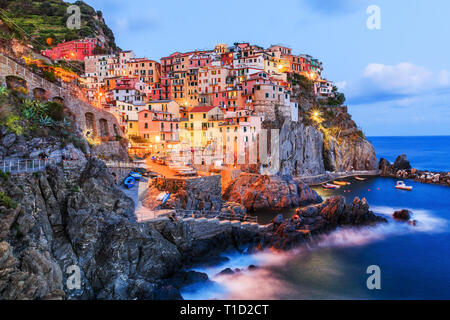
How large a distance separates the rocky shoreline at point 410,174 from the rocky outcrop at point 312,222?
3524 centimetres

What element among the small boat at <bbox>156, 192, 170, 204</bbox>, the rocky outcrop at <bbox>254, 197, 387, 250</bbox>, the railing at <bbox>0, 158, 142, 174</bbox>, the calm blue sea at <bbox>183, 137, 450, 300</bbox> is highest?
the railing at <bbox>0, 158, 142, 174</bbox>

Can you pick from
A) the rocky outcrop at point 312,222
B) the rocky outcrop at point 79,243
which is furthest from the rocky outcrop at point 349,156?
the rocky outcrop at point 79,243

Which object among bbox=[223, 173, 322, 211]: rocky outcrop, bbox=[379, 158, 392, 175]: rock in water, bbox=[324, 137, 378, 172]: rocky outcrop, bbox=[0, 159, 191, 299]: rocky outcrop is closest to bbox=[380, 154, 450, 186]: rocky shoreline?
bbox=[379, 158, 392, 175]: rock in water

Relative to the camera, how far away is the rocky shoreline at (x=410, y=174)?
5884 cm

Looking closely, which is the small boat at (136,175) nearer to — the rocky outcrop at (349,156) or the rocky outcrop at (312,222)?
the rocky outcrop at (312,222)

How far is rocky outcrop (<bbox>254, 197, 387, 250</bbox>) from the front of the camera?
25.2 m

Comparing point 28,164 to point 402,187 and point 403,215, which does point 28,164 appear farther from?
point 402,187

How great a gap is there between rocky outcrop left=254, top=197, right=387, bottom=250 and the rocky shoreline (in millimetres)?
35244

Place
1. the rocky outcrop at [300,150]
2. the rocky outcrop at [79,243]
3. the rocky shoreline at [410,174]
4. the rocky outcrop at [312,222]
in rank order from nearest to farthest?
the rocky outcrop at [79,243], the rocky outcrop at [312,222], the rocky outcrop at [300,150], the rocky shoreline at [410,174]

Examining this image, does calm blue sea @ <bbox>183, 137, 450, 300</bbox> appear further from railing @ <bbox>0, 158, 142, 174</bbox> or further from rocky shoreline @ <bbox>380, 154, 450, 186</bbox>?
rocky shoreline @ <bbox>380, 154, 450, 186</bbox>

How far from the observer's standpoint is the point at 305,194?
1612 inches

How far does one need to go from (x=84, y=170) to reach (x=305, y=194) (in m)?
29.9

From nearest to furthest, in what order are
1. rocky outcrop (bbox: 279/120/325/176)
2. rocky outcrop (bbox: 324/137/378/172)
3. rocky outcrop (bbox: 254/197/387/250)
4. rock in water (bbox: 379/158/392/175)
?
1. rocky outcrop (bbox: 254/197/387/250)
2. rocky outcrop (bbox: 279/120/325/176)
3. rocky outcrop (bbox: 324/137/378/172)
4. rock in water (bbox: 379/158/392/175)
